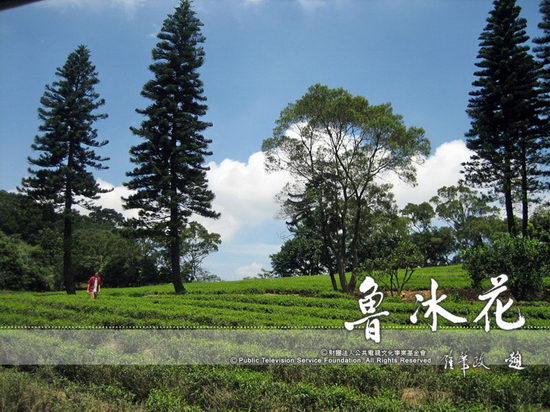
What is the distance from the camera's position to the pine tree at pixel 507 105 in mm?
14109

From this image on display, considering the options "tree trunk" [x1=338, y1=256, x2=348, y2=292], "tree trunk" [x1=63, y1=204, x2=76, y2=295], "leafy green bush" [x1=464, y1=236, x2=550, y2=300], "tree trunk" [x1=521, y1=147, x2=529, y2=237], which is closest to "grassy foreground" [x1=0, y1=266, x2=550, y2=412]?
"leafy green bush" [x1=464, y1=236, x2=550, y2=300]

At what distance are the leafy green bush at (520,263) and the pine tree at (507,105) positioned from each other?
104 inches

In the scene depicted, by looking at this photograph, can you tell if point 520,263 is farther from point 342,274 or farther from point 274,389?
point 274,389

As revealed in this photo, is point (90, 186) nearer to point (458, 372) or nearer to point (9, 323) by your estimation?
point (9, 323)

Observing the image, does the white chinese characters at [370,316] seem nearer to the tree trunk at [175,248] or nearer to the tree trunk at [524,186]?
the tree trunk at [524,186]

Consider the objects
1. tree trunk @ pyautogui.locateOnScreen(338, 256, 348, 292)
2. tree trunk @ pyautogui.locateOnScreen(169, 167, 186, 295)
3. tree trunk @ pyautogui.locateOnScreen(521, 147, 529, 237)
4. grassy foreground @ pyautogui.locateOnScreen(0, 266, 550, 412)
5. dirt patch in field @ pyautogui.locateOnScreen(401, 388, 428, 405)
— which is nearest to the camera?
grassy foreground @ pyautogui.locateOnScreen(0, 266, 550, 412)

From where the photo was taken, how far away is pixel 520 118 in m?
14.3

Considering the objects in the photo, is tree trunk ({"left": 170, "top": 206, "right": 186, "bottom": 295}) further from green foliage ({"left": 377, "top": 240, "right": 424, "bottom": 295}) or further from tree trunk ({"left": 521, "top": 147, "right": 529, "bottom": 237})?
tree trunk ({"left": 521, "top": 147, "right": 529, "bottom": 237})

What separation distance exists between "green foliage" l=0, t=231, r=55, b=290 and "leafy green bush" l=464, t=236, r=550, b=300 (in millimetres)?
22763

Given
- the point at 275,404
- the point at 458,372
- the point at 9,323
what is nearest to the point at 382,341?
the point at 458,372

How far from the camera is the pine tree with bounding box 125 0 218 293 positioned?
1853 cm

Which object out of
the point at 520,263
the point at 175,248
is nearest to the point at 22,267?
the point at 175,248

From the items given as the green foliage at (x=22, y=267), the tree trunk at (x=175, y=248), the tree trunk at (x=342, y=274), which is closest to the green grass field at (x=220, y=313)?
the tree trunk at (x=342, y=274)

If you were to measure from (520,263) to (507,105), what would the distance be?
5.84 meters
